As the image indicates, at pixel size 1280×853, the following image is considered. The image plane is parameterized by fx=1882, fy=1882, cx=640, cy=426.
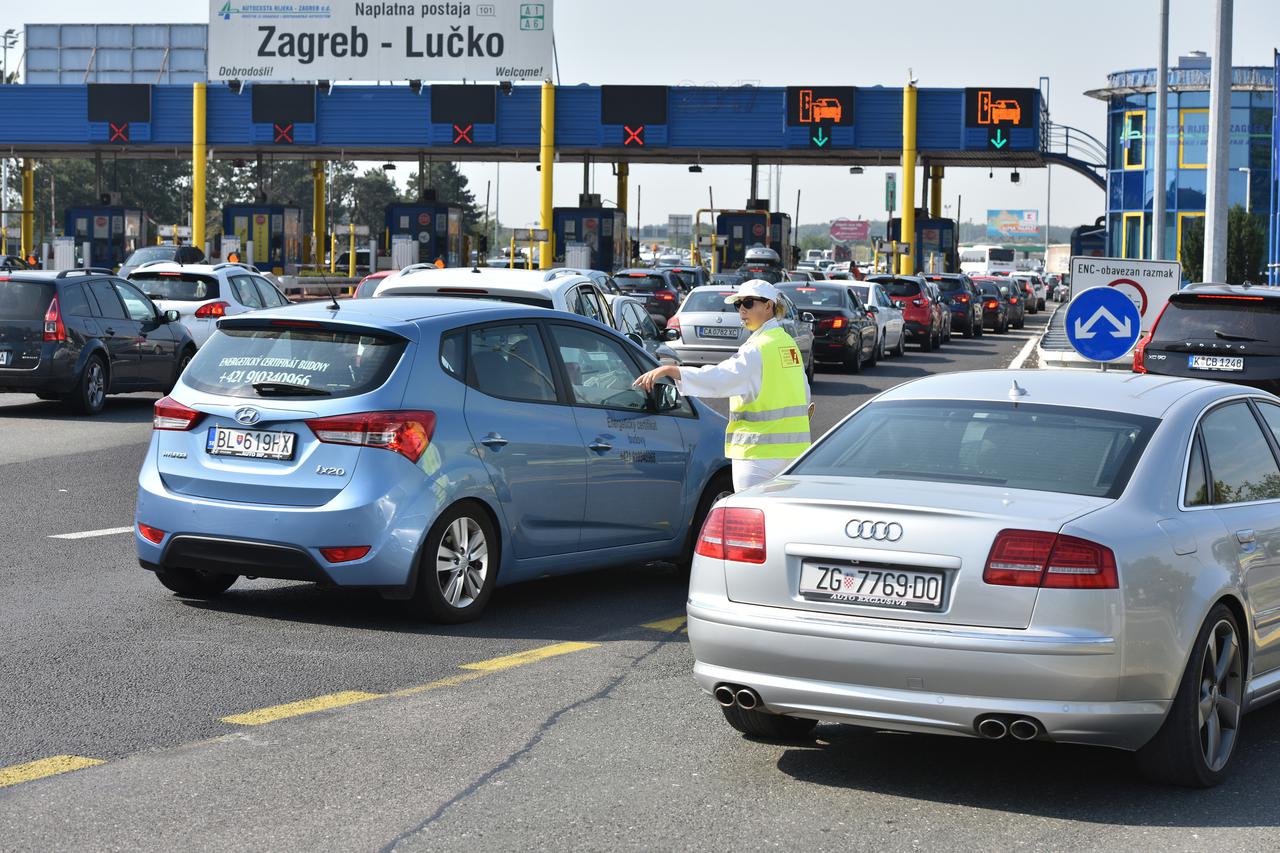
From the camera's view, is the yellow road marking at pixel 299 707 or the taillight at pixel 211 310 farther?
the taillight at pixel 211 310

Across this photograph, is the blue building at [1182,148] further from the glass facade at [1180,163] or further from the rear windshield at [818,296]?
the rear windshield at [818,296]

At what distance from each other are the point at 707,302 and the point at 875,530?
2199cm

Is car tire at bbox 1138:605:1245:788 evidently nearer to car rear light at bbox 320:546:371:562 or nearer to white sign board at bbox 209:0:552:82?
car rear light at bbox 320:546:371:562

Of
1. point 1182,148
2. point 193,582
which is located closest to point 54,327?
point 193,582

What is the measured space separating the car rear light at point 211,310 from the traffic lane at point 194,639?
1242cm

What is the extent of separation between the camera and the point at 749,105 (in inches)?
2190

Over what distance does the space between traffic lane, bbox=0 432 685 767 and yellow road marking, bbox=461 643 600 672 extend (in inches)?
4.2

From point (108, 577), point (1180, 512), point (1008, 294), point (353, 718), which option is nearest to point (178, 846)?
point (353, 718)

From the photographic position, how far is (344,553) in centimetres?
845

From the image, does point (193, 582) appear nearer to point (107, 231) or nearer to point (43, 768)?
point (43, 768)

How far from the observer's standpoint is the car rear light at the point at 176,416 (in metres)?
8.91

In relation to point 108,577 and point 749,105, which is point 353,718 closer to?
point 108,577

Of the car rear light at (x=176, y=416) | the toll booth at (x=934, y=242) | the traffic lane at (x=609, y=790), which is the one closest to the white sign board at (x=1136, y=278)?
the car rear light at (x=176, y=416)

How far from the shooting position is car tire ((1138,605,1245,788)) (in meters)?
5.89
